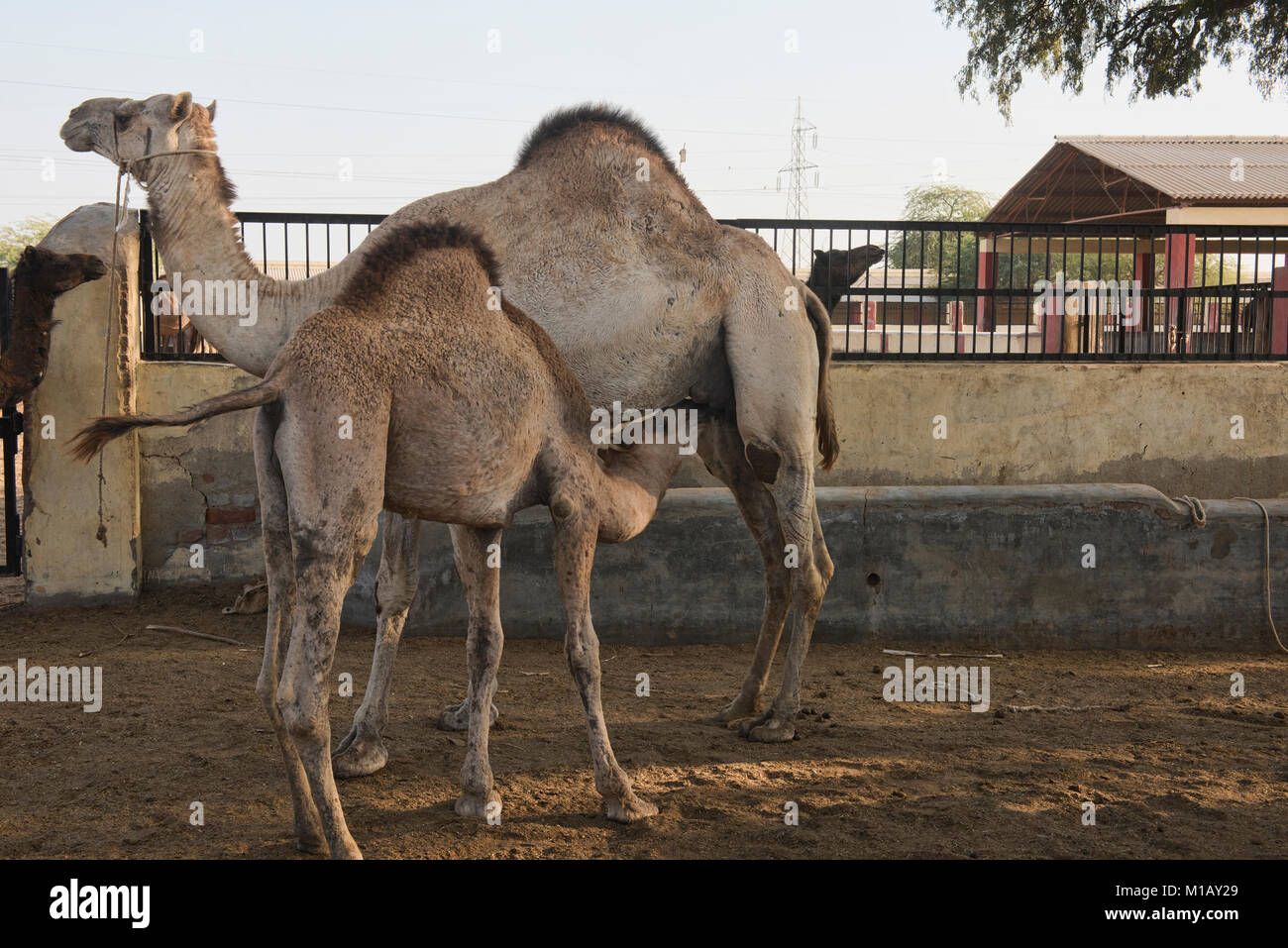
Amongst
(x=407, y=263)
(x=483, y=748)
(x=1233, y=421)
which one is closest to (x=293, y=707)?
(x=483, y=748)

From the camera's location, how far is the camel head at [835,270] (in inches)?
381

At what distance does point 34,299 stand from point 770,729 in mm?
5943

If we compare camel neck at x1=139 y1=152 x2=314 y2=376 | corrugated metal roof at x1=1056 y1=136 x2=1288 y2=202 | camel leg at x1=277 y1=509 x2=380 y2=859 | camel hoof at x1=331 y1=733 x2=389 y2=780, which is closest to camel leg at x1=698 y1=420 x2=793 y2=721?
camel hoof at x1=331 y1=733 x2=389 y2=780

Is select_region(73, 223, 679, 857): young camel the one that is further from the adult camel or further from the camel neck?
the camel neck

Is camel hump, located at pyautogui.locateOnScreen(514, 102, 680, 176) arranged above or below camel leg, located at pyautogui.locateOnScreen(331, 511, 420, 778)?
above

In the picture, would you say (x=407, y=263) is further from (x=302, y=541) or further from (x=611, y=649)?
(x=611, y=649)

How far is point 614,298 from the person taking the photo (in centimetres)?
563

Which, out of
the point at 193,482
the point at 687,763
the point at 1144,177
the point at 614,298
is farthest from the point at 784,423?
the point at 1144,177

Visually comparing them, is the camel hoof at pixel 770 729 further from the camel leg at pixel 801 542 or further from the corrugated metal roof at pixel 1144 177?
the corrugated metal roof at pixel 1144 177

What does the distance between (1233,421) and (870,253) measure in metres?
3.64

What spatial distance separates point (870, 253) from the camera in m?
9.46

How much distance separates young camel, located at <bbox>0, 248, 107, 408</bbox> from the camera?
7906 mm

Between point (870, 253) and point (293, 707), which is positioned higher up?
point (870, 253)

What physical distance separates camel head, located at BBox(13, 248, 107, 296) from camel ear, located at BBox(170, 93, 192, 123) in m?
3.39
